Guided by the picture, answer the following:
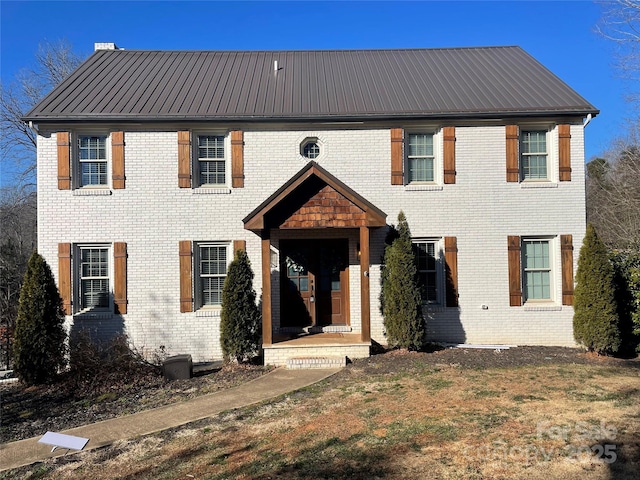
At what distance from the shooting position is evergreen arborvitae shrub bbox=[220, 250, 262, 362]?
959 centimetres

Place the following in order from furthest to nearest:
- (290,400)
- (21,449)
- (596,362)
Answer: (596,362)
(290,400)
(21,449)

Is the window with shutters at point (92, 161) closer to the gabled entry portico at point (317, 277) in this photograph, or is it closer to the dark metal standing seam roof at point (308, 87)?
the dark metal standing seam roof at point (308, 87)

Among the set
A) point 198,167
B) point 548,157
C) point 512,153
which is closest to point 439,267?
point 512,153

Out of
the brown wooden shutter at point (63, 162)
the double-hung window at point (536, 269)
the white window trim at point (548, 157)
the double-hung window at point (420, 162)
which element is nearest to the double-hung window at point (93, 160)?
the brown wooden shutter at point (63, 162)

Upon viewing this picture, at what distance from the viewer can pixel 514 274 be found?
36.2 feet

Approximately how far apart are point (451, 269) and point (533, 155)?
3918mm

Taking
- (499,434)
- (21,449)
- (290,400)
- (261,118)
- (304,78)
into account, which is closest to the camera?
(499,434)

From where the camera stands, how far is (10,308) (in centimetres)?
1338

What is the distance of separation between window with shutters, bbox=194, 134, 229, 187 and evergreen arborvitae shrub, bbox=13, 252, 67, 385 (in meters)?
4.31

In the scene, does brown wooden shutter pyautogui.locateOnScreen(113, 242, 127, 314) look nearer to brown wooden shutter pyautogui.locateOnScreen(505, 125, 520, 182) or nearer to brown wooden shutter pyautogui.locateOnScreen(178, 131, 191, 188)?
brown wooden shutter pyautogui.locateOnScreen(178, 131, 191, 188)

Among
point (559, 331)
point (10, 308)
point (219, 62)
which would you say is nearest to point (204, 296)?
point (10, 308)

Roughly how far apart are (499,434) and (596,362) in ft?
17.9

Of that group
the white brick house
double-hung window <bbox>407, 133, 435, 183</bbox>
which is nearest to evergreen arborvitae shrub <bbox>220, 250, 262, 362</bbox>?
the white brick house

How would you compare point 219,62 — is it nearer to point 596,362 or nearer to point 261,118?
point 261,118
